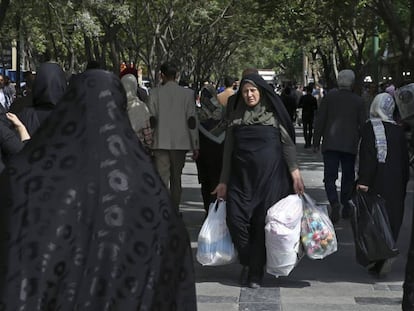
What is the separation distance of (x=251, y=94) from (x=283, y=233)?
41.6 inches

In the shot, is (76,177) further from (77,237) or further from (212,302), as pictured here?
(212,302)

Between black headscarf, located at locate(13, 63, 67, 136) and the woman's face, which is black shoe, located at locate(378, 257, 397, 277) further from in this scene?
black headscarf, located at locate(13, 63, 67, 136)

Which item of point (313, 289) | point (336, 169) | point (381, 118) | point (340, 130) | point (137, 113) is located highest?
point (381, 118)

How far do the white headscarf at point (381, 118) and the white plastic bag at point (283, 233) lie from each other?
2.78 ft

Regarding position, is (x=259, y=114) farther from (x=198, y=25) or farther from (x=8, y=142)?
(x=198, y=25)

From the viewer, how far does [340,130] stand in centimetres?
1037

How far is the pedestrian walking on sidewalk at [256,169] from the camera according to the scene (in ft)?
22.9

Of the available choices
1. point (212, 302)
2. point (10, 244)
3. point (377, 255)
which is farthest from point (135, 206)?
point (377, 255)

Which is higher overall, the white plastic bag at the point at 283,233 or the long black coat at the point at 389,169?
the long black coat at the point at 389,169

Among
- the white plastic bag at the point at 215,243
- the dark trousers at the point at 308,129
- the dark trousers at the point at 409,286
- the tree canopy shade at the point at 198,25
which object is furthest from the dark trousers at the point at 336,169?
the dark trousers at the point at 308,129

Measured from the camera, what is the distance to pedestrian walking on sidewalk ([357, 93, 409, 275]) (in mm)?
7328

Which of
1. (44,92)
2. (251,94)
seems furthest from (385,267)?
(44,92)

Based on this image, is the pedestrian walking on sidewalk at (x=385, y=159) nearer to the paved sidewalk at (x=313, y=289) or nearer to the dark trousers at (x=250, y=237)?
the paved sidewalk at (x=313, y=289)

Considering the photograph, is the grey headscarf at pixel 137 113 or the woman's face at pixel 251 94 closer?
the woman's face at pixel 251 94
